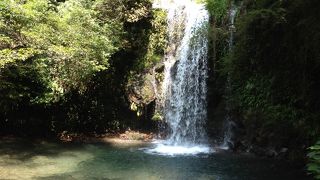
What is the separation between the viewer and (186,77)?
50.4 ft

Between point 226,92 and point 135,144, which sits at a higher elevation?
point 226,92

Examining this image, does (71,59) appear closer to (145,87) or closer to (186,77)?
(145,87)

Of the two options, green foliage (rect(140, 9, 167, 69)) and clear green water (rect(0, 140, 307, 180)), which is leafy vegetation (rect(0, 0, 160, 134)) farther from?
clear green water (rect(0, 140, 307, 180))

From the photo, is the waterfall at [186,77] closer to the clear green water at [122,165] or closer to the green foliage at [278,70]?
the green foliage at [278,70]

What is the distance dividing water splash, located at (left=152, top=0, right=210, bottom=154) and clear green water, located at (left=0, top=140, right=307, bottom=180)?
7.97 feet

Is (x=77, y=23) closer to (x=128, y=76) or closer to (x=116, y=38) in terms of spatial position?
(x=116, y=38)

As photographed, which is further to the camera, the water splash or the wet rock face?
the wet rock face

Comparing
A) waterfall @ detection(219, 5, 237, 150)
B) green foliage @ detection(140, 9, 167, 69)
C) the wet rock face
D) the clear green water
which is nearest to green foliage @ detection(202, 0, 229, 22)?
waterfall @ detection(219, 5, 237, 150)

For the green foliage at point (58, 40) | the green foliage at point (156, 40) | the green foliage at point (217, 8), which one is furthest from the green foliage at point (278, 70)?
the green foliage at point (58, 40)

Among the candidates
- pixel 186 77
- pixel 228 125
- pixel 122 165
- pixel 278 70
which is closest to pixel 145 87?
pixel 186 77

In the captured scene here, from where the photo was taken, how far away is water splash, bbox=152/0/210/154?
14.8 m

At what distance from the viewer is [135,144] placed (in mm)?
13945

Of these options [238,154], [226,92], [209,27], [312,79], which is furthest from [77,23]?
[312,79]

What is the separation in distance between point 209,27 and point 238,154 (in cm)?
446
